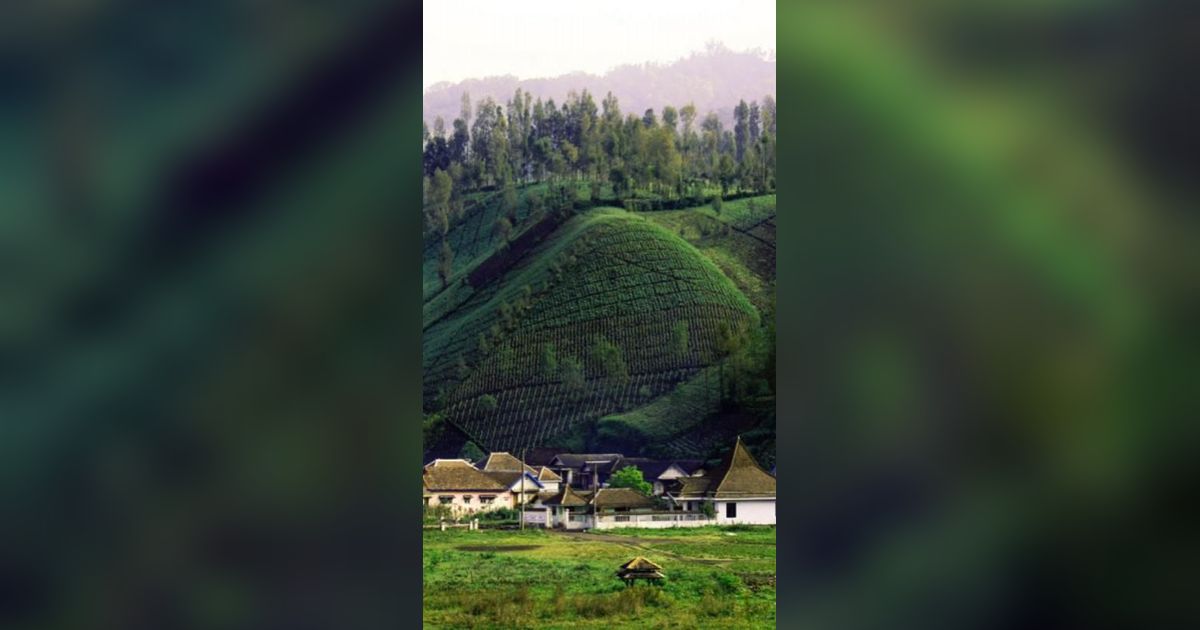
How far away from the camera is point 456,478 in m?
11.1

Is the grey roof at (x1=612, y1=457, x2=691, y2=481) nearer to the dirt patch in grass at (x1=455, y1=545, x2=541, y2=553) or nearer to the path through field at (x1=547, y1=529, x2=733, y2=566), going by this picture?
the path through field at (x1=547, y1=529, x2=733, y2=566)

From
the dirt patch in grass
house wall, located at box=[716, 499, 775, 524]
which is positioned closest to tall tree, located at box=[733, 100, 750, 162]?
house wall, located at box=[716, 499, 775, 524]

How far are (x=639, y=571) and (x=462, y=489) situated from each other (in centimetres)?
180

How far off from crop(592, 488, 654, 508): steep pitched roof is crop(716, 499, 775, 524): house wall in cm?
65

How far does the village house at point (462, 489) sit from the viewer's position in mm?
10984

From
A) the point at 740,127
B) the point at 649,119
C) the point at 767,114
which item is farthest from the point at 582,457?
the point at 767,114

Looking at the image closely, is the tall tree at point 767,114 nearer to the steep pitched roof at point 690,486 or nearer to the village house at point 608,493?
the village house at point 608,493

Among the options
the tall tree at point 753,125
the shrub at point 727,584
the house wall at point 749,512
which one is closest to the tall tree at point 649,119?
the tall tree at point 753,125

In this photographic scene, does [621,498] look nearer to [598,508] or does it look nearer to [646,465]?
[598,508]
